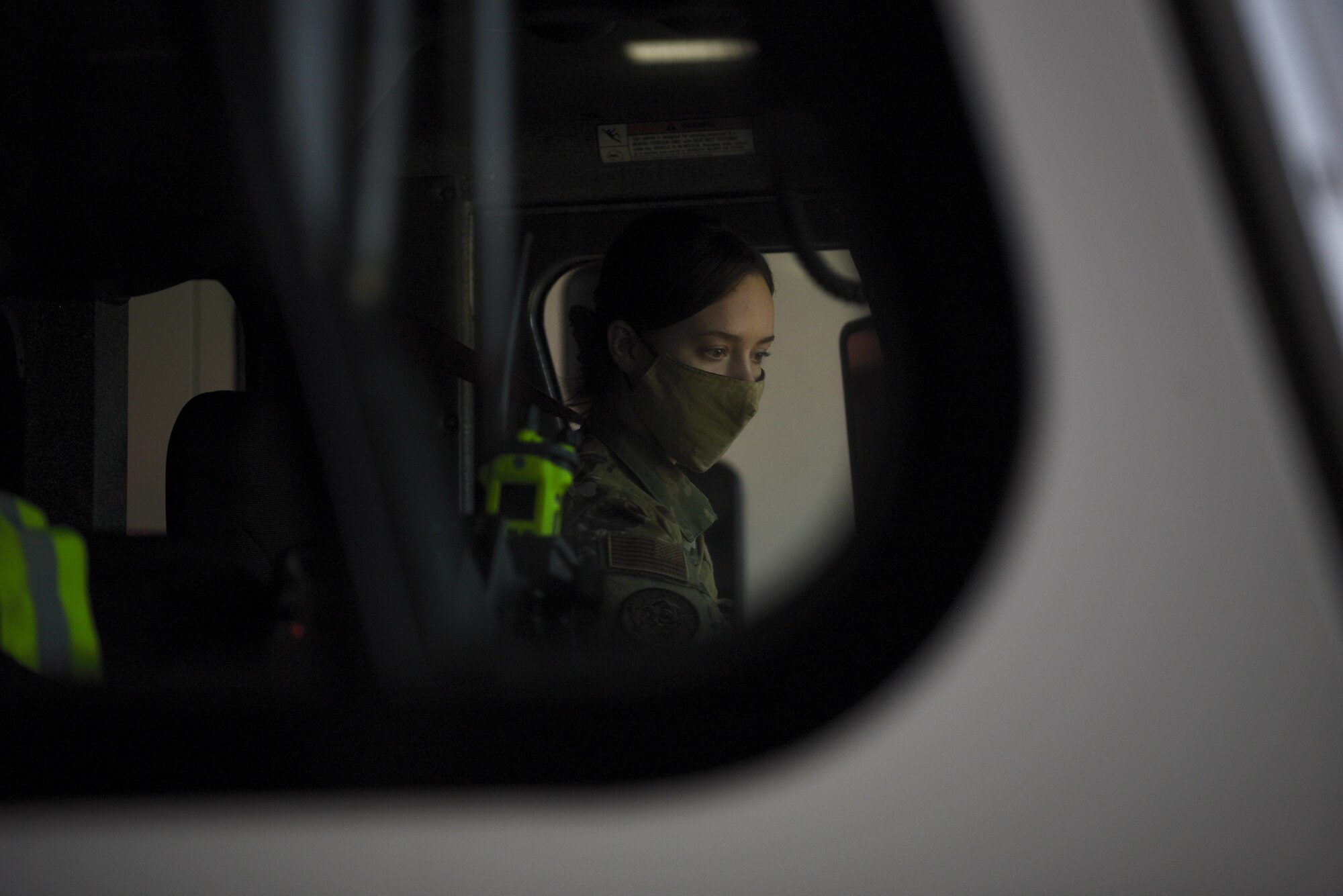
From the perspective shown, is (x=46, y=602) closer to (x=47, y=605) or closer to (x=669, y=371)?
(x=47, y=605)

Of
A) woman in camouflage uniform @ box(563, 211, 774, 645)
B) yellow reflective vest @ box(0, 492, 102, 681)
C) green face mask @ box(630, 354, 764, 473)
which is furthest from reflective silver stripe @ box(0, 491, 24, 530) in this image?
green face mask @ box(630, 354, 764, 473)

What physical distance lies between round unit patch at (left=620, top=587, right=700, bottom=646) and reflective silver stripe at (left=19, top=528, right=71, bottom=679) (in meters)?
0.34

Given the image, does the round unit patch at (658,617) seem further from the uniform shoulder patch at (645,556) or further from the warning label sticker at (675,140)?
the warning label sticker at (675,140)

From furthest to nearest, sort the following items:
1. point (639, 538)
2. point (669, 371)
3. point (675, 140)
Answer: point (675, 140)
point (669, 371)
point (639, 538)

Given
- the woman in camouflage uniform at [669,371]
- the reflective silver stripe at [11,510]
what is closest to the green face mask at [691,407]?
the woman in camouflage uniform at [669,371]

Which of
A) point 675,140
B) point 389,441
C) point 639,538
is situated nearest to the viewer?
point 389,441

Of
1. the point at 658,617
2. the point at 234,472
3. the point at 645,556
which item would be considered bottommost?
the point at 658,617

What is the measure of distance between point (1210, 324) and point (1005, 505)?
114 mm

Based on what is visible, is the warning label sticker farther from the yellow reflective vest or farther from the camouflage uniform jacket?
the yellow reflective vest

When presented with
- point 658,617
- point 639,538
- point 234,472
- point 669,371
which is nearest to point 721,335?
point 669,371

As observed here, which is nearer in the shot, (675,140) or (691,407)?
(691,407)

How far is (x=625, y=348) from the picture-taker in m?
1.60

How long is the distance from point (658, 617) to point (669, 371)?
Result: 35.1 inches

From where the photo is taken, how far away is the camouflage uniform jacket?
66 centimetres
